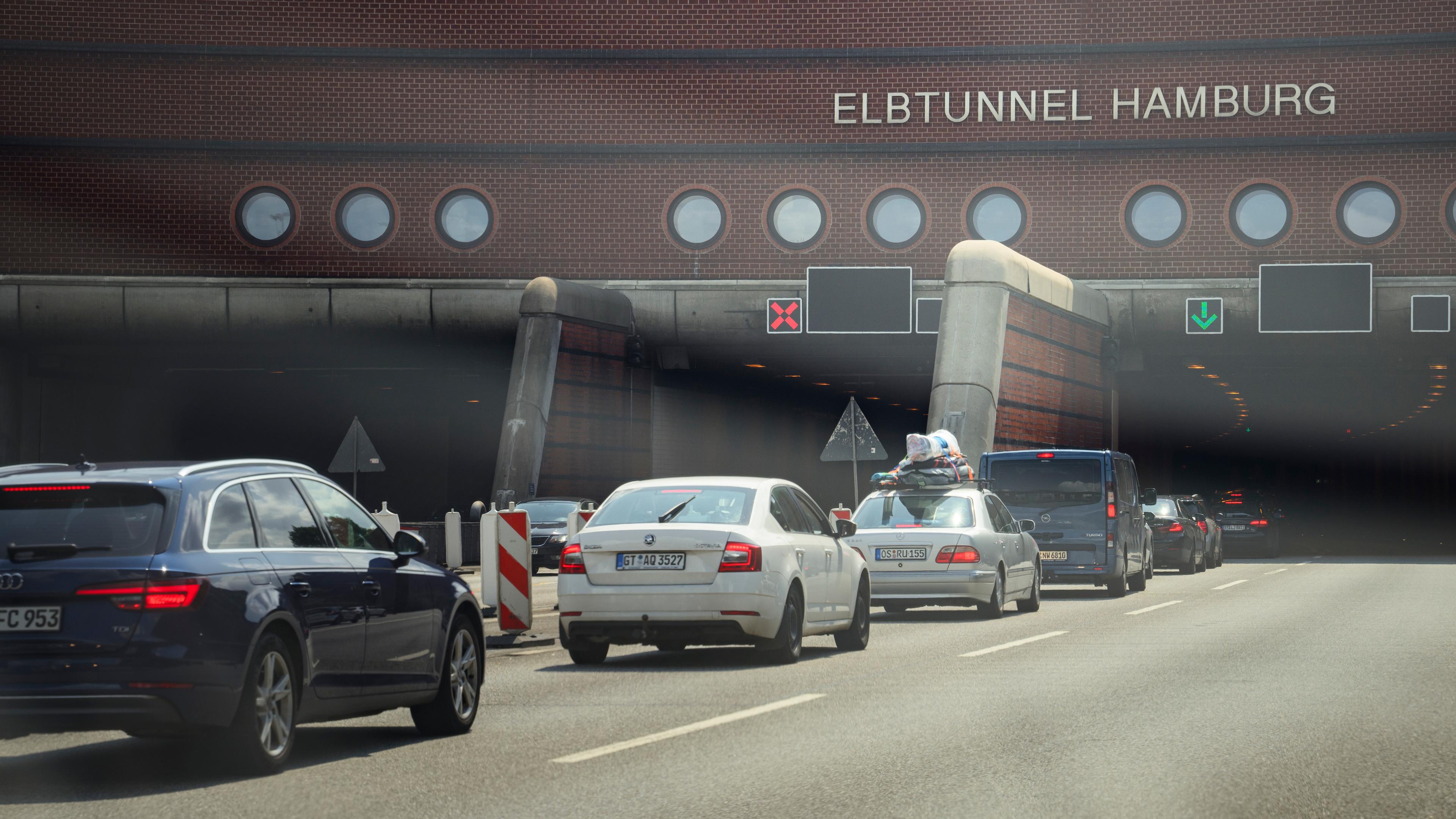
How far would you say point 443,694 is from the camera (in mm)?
9688

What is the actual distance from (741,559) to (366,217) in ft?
97.0

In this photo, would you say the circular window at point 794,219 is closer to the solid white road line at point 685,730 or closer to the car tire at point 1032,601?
the car tire at point 1032,601

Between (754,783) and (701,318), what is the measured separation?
97.8 ft

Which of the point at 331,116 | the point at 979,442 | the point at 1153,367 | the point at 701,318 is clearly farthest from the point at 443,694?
the point at 1153,367

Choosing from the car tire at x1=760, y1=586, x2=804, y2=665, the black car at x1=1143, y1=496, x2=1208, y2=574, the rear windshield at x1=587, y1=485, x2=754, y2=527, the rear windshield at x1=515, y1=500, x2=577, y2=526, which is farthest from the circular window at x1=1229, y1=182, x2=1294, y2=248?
the rear windshield at x1=587, y1=485, x2=754, y2=527

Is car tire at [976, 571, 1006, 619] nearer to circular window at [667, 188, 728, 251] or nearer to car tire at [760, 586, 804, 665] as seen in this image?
car tire at [760, 586, 804, 665]

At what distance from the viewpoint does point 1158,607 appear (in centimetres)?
2186

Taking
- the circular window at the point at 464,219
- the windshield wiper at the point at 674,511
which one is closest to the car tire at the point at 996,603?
the windshield wiper at the point at 674,511

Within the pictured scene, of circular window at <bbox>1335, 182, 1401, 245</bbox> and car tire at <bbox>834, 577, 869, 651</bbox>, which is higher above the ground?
circular window at <bbox>1335, 182, 1401, 245</bbox>

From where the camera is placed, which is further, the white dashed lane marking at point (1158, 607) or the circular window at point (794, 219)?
the circular window at point (794, 219)

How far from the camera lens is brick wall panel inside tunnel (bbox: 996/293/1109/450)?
3102 cm

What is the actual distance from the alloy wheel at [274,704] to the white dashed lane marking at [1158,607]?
1402 cm

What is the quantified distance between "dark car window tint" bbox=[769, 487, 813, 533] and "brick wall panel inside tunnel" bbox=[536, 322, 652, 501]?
1871cm

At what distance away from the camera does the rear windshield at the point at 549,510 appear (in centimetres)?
3156
